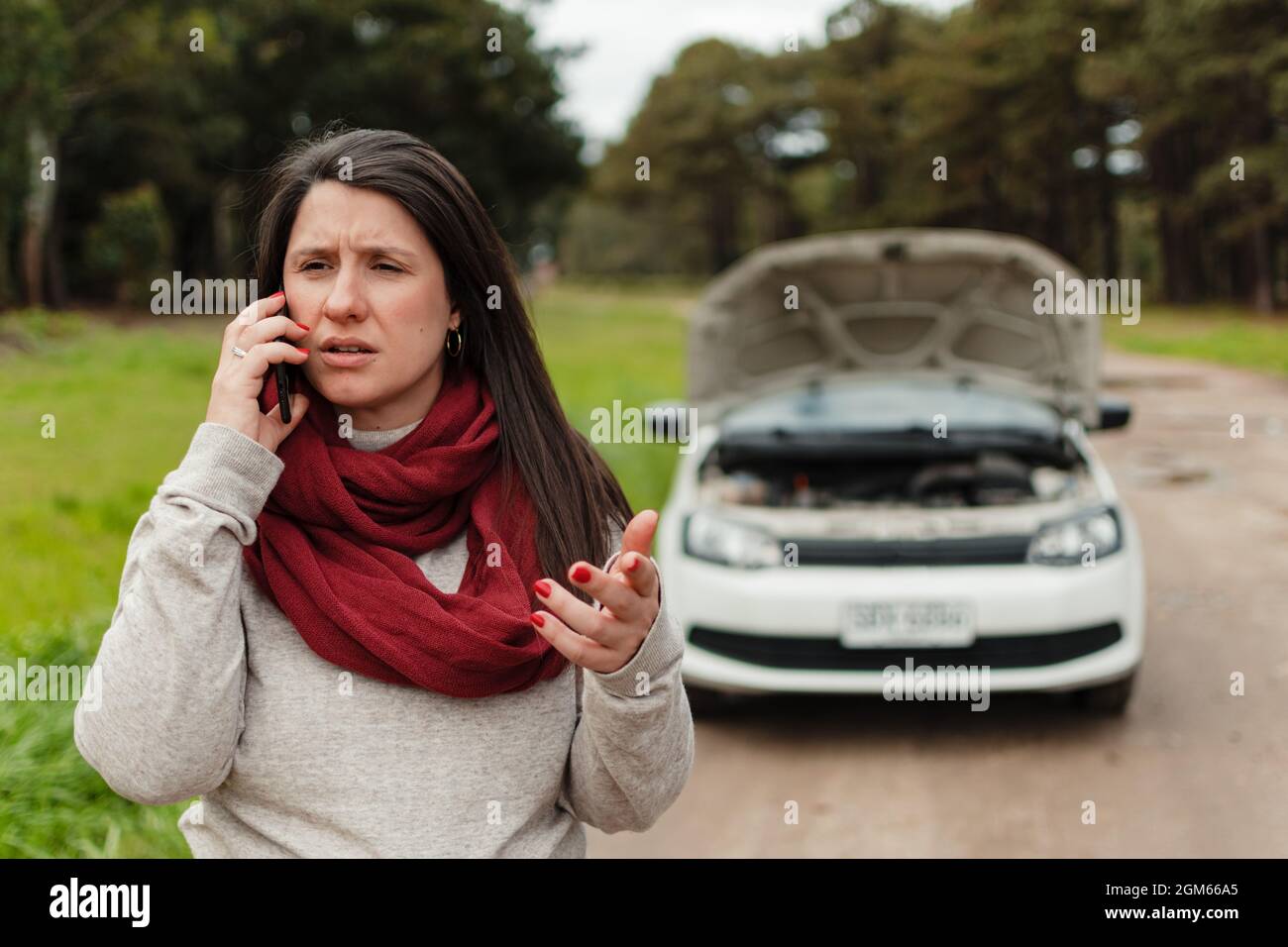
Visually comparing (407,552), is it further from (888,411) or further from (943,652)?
(888,411)

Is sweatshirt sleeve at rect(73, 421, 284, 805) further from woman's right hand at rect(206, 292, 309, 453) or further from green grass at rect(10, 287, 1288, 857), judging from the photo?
green grass at rect(10, 287, 1288, 857)

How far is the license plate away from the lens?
4.82 meters

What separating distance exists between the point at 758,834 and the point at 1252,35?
31535 mm

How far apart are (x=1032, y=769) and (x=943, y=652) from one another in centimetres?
54

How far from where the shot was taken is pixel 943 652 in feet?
16.0

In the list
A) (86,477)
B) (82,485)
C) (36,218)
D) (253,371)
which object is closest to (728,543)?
(253,371)

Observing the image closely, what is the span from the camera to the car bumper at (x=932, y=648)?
4.83m

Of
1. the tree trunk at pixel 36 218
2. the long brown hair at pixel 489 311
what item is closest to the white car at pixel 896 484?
the long brown hair at pixel 489 311

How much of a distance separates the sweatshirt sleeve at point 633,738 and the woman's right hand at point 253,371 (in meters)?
0.48

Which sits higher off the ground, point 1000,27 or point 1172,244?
point 1000,27

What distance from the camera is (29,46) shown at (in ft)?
44.4

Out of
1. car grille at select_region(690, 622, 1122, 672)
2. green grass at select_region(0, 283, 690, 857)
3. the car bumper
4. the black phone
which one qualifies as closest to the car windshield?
the car bumper
